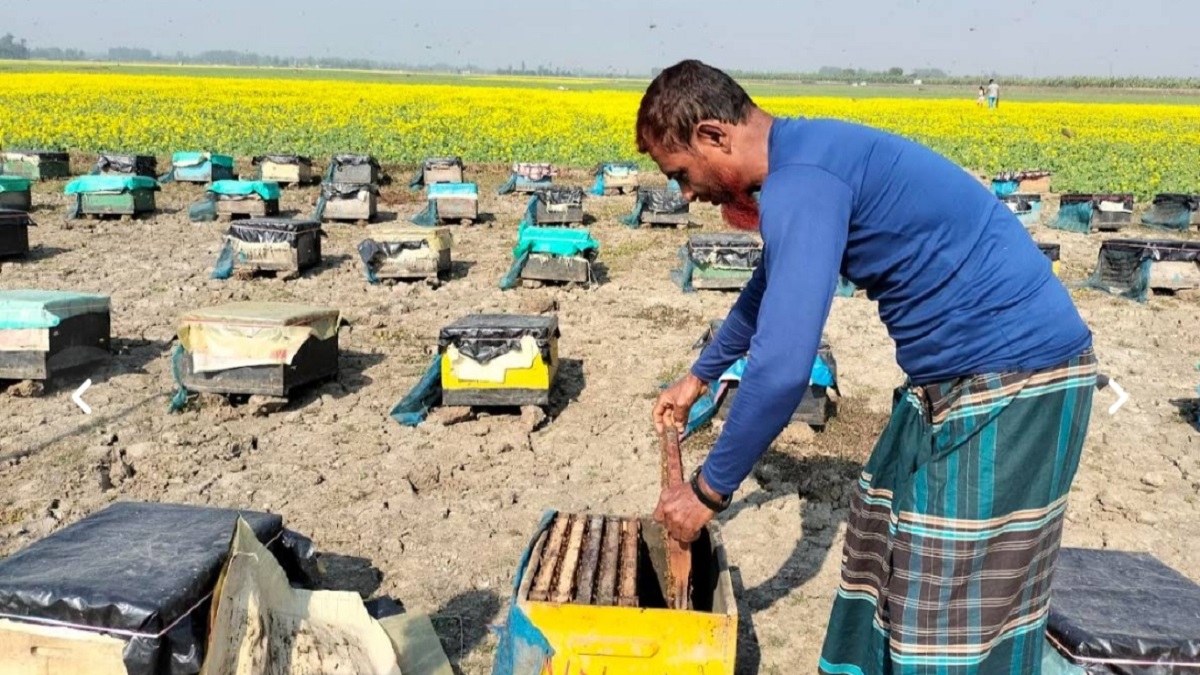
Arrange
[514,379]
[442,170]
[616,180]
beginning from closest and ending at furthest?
[514,379], [442,170], [616,180]

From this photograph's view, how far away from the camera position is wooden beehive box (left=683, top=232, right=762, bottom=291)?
10.6 meters

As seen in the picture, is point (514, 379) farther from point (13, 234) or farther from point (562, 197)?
point (562, 197)

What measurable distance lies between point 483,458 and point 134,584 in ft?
10.5

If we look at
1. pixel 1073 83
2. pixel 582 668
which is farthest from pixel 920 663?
pixel 1073 83

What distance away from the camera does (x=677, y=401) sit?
3186 mm

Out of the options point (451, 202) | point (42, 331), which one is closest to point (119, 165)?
point (451, 202)

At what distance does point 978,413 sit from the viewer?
2240 millimetres

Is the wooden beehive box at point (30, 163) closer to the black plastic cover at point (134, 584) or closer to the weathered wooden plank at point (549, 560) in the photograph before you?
the black plastic cover at point (134, 584)

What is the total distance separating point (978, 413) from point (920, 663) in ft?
2.19

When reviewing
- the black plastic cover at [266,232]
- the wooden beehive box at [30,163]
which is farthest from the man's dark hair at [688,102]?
the wooden beehive box at [30,163]

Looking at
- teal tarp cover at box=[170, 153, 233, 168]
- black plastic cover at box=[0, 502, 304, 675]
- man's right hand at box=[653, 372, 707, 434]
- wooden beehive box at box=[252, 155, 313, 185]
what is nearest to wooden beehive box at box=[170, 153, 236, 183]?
teal tarp cover at box=[170, 153, 233, 168]

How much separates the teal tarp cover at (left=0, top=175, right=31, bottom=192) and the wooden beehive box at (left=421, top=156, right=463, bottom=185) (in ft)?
21.7

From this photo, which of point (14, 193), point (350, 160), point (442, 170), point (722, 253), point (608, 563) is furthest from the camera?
point (442, 170)

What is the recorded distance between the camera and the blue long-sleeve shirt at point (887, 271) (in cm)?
200
